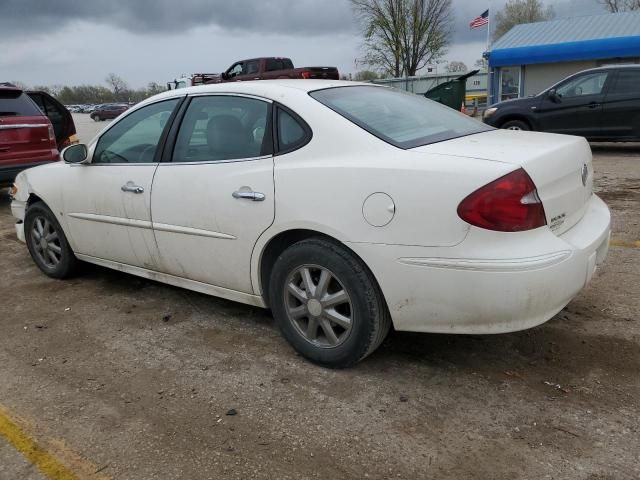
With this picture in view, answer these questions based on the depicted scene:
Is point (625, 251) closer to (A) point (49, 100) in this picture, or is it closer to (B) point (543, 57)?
(A) point (49, 100)

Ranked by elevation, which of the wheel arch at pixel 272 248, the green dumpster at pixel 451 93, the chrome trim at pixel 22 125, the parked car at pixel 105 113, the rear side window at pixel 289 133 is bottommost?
the wheel arch at pixel 272 248

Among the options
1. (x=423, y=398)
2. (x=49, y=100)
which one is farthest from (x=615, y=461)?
(x=49, y=100)

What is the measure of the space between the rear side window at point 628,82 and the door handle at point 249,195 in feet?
31.6

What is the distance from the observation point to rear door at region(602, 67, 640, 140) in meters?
10.1

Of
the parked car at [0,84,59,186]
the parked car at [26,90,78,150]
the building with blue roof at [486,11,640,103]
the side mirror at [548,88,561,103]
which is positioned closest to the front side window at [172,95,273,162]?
the parked car at [0,84,59,186]

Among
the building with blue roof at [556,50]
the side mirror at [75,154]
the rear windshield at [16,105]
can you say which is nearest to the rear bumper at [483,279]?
the side mirror at [75,154]

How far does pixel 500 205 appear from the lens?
243cm

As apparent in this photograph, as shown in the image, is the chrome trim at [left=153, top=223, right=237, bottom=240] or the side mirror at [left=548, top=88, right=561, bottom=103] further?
the side mirror at [left=548, top=88, right=561, bottom=103]

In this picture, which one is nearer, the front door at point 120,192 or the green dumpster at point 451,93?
the front door at point 120,192

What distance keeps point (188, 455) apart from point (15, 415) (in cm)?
99

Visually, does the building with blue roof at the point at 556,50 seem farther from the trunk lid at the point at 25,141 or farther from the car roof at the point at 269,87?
the car roof at the point at 269,87

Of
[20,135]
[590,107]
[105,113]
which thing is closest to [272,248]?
[20,135]

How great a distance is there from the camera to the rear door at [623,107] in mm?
10148

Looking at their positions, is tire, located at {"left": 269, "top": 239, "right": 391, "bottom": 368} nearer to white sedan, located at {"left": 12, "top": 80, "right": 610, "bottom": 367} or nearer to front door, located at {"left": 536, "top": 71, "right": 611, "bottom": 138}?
white sedan, located at {"left": 12, "top": 80, "right": 610, "bottom": 367}
